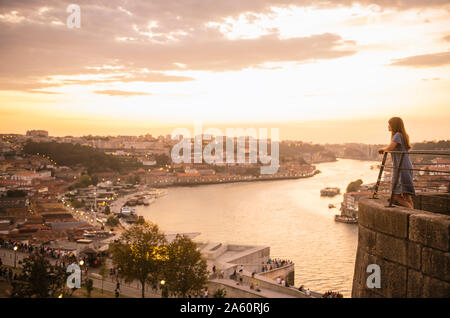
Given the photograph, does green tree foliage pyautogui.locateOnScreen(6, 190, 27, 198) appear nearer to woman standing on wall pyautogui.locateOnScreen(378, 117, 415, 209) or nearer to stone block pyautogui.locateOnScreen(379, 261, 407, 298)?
woman standing on wall pyautogui.locateOnScreen(378, 117, 415, 209)

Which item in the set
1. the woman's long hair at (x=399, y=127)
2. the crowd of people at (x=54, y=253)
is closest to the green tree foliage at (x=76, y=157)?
the crowd of people at (x=54, y=253)

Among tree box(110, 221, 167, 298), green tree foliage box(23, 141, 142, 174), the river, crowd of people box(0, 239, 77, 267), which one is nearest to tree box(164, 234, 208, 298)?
tree box(110, 221, 167, 298)

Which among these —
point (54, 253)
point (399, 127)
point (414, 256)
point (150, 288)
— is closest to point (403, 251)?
point (414, 256)

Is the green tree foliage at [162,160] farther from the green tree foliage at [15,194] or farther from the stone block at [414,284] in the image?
the stone block at [414,284]

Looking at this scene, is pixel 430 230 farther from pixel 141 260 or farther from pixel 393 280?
pixel 141 260

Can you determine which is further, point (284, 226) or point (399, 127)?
point (284, 226)

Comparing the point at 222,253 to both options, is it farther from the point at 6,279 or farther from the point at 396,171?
the point at 396,171

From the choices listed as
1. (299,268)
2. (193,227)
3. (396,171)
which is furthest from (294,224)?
(396,171)

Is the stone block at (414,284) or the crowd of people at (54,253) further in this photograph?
the crowd of people at (54,253)
